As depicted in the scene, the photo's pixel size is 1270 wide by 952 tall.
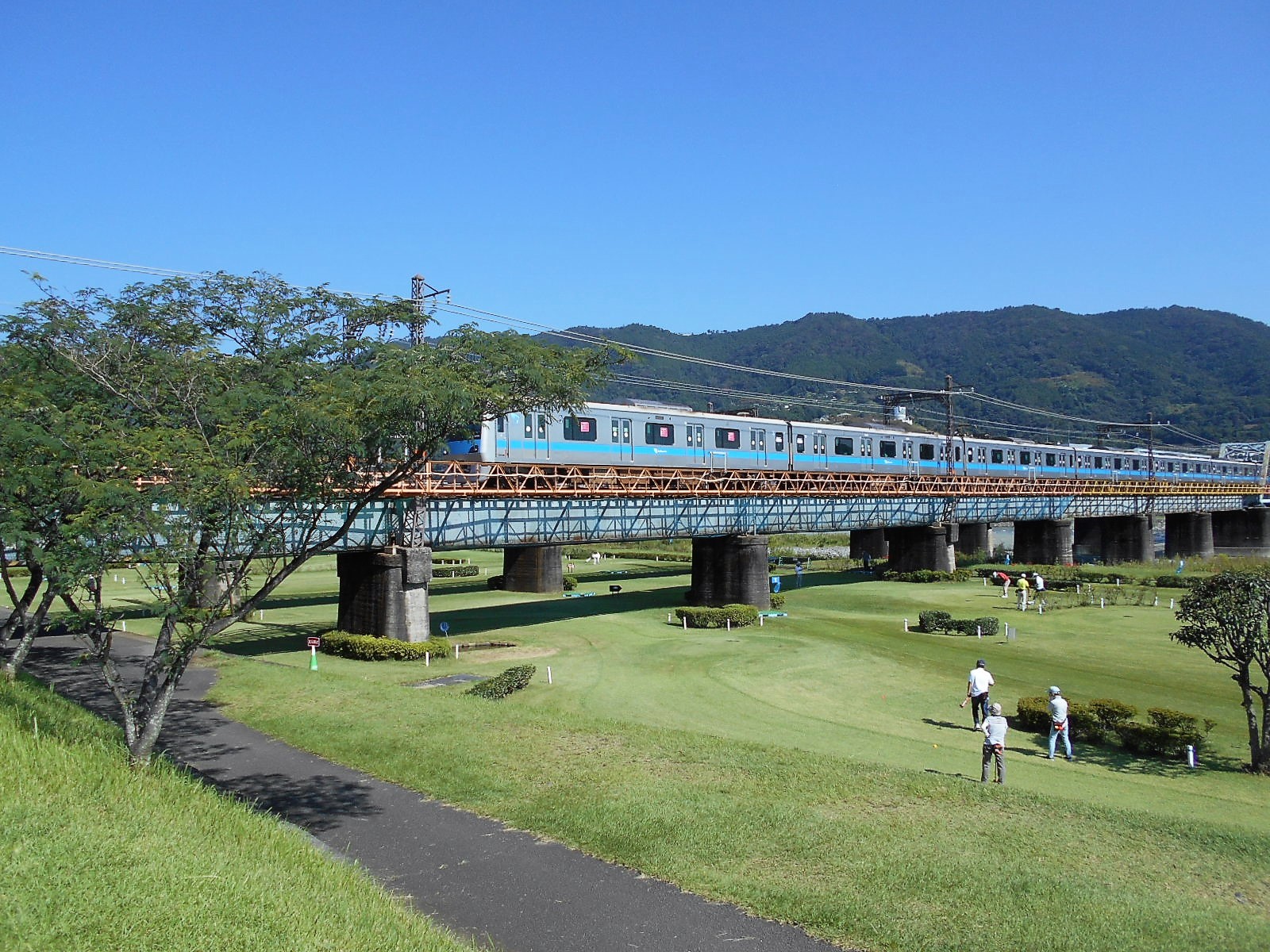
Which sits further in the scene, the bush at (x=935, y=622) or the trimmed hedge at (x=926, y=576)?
the trimmed hedge at (x=926, y=576)

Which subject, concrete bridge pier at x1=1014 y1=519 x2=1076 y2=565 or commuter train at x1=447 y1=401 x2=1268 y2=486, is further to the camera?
concrete bridge pier at x1=1014 y1=519 x2=1076 y2=565

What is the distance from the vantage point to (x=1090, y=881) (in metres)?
10.5

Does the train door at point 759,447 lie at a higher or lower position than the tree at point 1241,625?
higher

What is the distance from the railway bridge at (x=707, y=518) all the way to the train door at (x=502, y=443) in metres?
0.60

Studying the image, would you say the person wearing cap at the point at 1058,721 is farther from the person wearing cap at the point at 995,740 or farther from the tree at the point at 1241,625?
the person wearing cap at the point at 995,740

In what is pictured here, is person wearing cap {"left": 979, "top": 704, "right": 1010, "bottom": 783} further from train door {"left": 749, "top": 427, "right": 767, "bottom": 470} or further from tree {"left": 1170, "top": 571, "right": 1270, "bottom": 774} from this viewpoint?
train door {"left": 749, "top": 427, "right": 767, "bottom": 470}

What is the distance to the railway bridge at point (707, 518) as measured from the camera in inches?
1207

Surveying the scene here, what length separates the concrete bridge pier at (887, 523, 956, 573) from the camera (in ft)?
192

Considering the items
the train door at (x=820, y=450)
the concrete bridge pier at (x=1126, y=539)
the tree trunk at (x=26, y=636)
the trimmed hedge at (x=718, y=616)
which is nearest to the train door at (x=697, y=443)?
the trimmed hedge at (x=718, y=616)

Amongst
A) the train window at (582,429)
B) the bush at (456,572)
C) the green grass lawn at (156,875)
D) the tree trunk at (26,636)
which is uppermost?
the train window at (582,429)

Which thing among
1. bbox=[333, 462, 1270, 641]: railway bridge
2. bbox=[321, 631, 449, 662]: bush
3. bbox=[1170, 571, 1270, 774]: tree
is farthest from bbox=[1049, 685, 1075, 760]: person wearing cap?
bbox=[321, 631, 449, 662]: bush

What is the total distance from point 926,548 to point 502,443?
3428cm

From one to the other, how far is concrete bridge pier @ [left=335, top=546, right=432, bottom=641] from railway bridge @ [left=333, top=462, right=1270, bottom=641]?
4 centimetres

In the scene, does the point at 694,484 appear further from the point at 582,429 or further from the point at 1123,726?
the point at 1123,726
